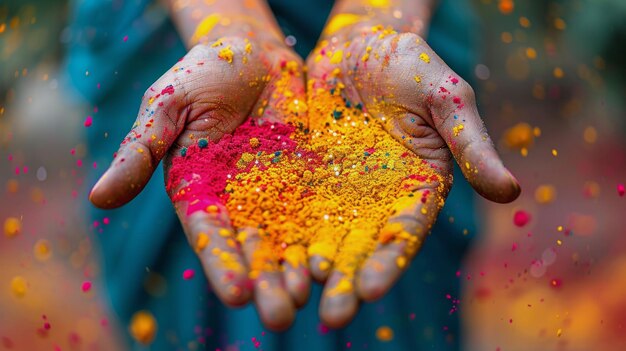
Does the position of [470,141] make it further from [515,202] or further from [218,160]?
[515,202]

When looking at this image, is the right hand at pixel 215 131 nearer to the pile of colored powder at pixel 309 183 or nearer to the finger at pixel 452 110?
the pile of colored powder at pixel 309 183

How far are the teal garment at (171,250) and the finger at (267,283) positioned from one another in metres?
0.18

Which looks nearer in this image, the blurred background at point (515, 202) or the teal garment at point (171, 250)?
the teal garment at point (171, 250)

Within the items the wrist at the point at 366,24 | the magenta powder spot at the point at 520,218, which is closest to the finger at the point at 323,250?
the wrist at the point at 366,24

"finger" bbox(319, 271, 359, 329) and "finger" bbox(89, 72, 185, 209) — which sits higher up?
"finger" bbox(89, 72, 185, 209)

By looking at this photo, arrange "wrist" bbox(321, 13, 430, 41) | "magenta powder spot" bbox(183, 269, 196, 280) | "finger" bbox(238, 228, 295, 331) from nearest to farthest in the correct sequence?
"finger" bbox(238, 228, 295, 331) < "magenta powder spot" bbox(183, 269, 196, 280) < "wrist" bbox(321, 13, 430, 41)

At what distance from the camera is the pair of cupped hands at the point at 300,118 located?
0.43 metres

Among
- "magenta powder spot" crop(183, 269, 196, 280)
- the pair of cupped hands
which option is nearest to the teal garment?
"magenta powder spot" crop(183, 269, 196, 280)

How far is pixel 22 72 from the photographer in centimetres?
93

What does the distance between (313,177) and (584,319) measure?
2.15ft

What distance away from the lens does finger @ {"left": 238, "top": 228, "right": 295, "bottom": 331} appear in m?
0.41

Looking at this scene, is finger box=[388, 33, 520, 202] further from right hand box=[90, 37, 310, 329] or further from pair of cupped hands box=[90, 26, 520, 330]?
right hand box=[90, 37, 310, 329]

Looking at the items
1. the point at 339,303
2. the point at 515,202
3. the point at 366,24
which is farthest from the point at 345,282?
the point at 515,202

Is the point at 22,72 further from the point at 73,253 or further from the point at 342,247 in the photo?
the point at 342,247
